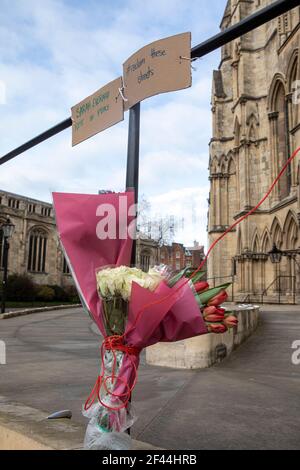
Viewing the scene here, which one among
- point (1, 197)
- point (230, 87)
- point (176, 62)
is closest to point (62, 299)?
point (1, 197)

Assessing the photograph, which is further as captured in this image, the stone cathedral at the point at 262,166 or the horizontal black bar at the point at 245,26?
the stone cathedral at the point at 262,166

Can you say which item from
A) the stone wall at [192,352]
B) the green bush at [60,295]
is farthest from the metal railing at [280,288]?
the green bush at [60,295]

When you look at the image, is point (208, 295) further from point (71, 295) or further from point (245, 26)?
point (71, 295)

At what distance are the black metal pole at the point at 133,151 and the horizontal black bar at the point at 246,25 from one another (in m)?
0.52

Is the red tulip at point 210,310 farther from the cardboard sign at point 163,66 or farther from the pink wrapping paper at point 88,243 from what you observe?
the cardboard sign at point 163,66

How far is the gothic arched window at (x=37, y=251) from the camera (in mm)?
56281

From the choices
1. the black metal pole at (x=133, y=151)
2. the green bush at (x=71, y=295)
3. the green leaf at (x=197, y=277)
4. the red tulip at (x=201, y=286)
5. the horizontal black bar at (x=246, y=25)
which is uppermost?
the horizontal black bar at (x=246, y=25)

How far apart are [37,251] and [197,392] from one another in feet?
179

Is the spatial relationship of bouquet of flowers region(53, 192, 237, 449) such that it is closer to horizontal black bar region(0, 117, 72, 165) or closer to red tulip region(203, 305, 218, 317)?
red tulip region(203, 305, 218, 317)

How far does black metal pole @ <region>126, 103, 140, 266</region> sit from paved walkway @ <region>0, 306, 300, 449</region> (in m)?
1.71

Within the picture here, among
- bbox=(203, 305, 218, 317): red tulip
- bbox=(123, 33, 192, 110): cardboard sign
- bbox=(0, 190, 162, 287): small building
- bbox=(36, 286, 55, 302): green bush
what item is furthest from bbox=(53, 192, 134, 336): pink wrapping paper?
bbox=(0, 190, 162, 287): small building

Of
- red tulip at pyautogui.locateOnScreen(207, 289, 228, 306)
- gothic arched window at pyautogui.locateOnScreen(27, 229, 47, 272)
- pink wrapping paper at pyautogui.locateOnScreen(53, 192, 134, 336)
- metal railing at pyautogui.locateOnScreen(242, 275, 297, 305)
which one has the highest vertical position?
gothic arched window at pyautogui.locateOnScreen(27, 229, 47, 272)

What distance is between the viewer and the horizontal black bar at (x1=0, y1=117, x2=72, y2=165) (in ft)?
11.8

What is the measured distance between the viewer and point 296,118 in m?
18.3
